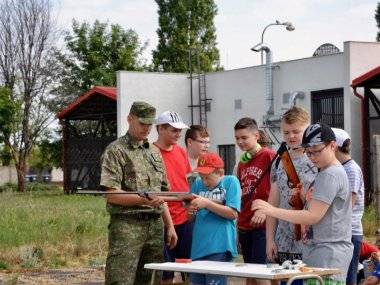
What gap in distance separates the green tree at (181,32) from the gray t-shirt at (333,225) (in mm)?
44680

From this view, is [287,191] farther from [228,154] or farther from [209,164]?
[228,154]

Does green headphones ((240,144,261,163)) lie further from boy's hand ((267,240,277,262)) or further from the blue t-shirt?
boy's hand ((267,240,277,262))

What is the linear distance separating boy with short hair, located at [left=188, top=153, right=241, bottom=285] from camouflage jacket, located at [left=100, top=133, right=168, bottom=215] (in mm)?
340

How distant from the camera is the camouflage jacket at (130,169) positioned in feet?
22.9

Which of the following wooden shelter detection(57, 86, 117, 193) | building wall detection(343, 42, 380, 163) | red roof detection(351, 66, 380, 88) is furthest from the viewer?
wooden shelter detection(57, 86, 117, 193)

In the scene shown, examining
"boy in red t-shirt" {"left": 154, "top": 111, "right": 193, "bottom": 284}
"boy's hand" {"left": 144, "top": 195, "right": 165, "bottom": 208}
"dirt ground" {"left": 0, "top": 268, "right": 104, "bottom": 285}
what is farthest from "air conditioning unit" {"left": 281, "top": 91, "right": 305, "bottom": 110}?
"boy's hand" {"left": 144, "top": 195, "right": 165, "bottom": 208}

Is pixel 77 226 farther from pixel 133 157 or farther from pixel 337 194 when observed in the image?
pixel 337 194

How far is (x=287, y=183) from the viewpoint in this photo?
22.4ft

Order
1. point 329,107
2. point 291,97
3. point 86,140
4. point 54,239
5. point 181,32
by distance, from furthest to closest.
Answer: point 181,32
point 86,140
point 291,97
point 329,107
point 54,239

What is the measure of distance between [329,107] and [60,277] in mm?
18136

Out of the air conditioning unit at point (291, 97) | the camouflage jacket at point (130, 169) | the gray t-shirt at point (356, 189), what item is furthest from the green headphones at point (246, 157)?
the air conditioning unit at point (291, 97)

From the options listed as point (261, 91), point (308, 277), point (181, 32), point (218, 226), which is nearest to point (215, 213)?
point (218, 226)

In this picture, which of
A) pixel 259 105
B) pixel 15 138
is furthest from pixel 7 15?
pixel 259 105

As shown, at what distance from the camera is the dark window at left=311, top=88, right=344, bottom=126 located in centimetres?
2800
